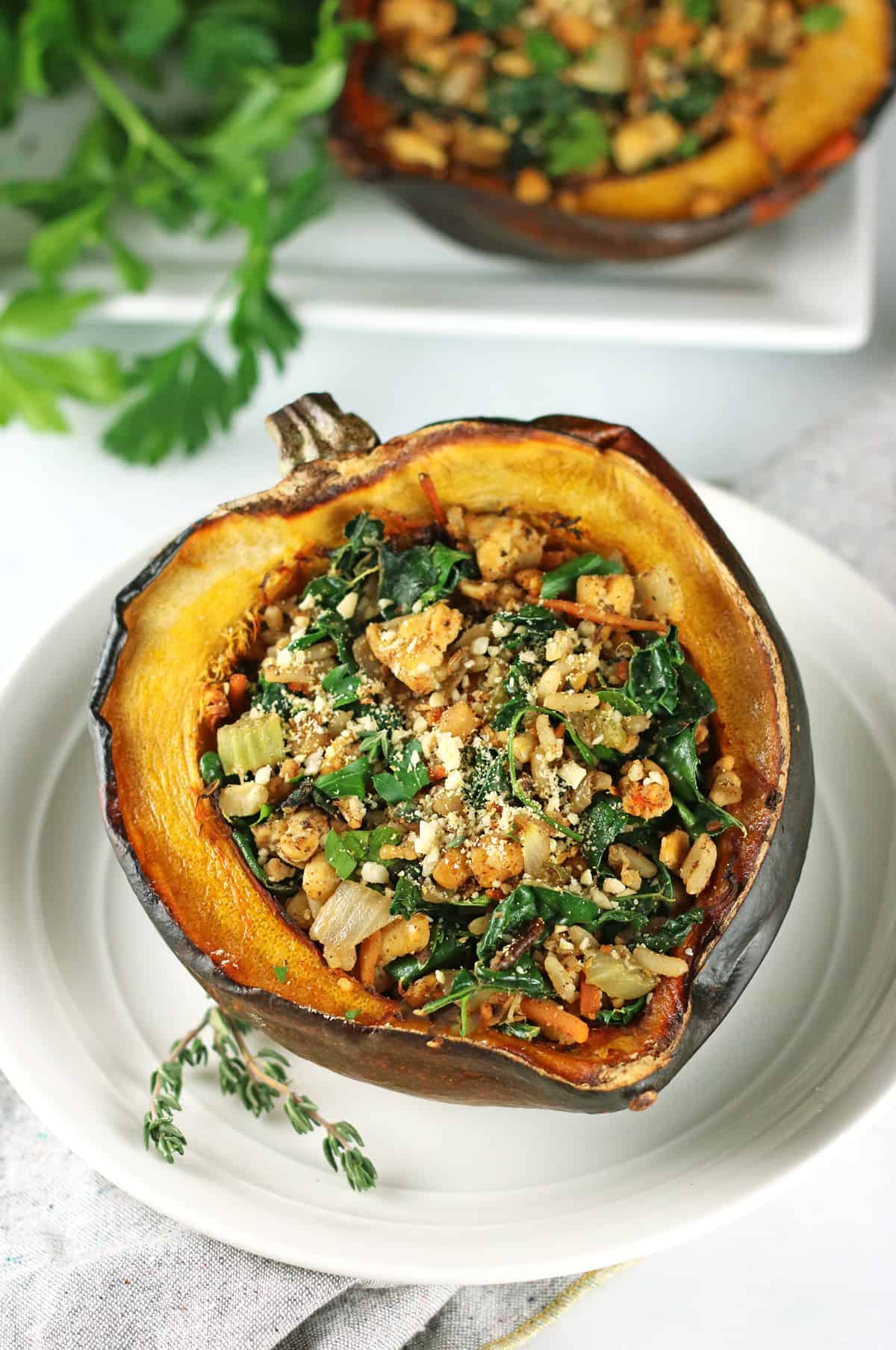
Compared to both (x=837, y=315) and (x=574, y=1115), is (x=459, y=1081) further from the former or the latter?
(x=837, y=315)

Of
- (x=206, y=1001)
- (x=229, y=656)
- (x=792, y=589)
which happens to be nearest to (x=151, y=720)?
(x=229, y=656)

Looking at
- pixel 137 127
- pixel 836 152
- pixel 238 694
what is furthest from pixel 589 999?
pixel 137 127

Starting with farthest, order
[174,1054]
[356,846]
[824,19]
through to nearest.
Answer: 1. [824,19]
2. [174,1054]
3. [356,846]

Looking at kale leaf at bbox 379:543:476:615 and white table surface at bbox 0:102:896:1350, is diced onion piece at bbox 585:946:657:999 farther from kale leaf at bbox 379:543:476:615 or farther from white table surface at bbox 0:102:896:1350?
white table surface at bbox 0:102:896:1350

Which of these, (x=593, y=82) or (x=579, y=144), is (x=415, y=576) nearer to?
(x=579, y=144)

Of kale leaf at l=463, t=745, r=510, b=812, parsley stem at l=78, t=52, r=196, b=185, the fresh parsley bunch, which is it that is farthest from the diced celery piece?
parsley stem at l=78, t=52, r=196, b=185

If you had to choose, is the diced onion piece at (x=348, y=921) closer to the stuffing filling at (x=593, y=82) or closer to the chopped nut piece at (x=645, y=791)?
the chopped nut piece at (x=645, y=791)
